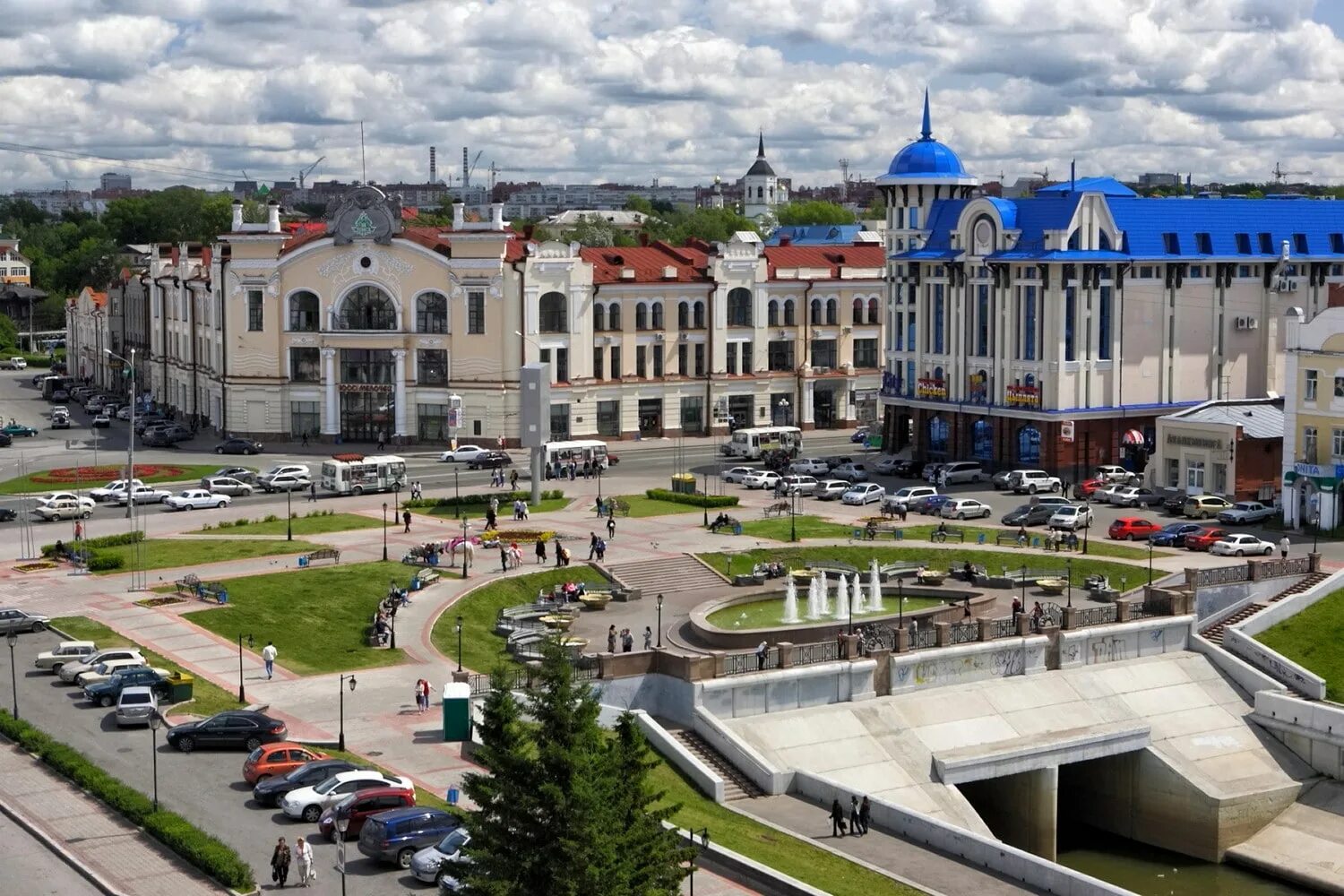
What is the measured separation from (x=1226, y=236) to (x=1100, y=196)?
356 inches

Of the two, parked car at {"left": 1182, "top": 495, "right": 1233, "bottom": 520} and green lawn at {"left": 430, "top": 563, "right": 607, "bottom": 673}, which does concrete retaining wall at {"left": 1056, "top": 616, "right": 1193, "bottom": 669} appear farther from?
parked car at {"left": 1182, "top": 495, "right": 1233, "bottom": 520}

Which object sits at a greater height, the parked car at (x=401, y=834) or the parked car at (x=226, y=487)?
the parked car at (x=226, y=487)

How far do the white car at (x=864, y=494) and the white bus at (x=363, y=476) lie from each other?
20891 mm

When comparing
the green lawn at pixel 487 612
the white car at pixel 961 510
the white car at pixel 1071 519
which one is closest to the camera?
the green lawn at pixel 487 612

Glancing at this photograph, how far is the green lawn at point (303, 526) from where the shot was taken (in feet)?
267

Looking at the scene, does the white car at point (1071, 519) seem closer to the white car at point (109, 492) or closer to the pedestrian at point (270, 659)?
the pedestrian at point (270, 659)

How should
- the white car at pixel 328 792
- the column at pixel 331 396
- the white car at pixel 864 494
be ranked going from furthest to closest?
the column at pixel 331 396 < the white car at pixel 864 494 < the white car at pixel 328 792

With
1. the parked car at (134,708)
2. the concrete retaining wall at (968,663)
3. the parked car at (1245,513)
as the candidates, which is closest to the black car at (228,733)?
the parked car at (134,708)

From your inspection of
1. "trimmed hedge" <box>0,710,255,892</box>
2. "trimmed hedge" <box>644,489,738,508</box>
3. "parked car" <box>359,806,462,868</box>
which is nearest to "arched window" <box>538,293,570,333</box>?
"trimmed hedge" <box>644,489,738,508</box>

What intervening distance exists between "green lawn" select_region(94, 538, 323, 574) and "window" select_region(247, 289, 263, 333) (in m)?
36.4

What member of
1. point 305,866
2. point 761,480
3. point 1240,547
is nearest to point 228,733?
point 305,866

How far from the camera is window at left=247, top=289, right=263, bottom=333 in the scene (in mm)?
113938

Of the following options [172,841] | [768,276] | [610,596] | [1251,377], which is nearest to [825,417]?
[768,276]

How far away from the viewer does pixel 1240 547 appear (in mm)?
75938
